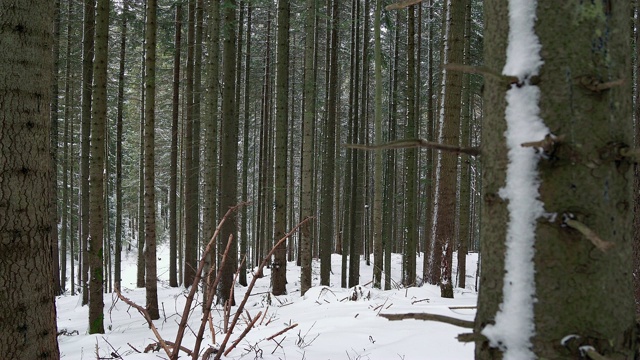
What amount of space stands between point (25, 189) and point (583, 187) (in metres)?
Answer: 2.39

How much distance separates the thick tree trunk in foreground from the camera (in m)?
1.05

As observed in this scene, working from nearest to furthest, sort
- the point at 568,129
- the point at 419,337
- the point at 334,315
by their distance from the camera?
the point at 568,129
the point at 419,337
the point at 334,315

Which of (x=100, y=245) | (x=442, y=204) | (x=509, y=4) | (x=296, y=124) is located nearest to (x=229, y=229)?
(x=100, y=245)

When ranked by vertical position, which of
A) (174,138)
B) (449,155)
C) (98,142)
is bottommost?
(449,155)

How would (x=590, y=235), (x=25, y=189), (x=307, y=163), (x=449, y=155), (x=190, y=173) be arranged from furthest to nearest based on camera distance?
1. (x=190, y=173)
2. (x=307, y=163)
3. (x=449, y=155)
4. (x=25, y=189)
5. (x=590, y=235)

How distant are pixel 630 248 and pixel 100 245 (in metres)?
7.35

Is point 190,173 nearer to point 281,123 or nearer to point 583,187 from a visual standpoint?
point 281,123

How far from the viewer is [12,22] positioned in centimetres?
223

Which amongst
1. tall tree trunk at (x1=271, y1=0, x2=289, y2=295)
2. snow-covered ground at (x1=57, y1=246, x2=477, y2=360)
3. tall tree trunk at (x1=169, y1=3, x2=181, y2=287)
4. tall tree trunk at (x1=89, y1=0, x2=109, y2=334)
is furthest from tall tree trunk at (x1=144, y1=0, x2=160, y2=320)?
tall tree trunk at (x1=169, y1=3, x2=181, y2=287)

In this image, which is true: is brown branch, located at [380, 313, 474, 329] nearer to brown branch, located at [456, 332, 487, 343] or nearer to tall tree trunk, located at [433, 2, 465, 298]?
brown branch, located at [456, 332, 487, 343]

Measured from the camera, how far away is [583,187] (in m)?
1.06

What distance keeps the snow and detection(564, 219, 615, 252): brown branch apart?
3.0 inches

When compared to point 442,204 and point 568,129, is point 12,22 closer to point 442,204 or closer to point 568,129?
point 568,129

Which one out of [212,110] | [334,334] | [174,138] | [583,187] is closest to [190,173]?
[174,138]
